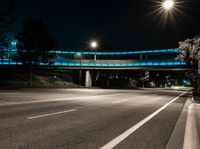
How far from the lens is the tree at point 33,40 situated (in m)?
37.0

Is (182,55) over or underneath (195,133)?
over

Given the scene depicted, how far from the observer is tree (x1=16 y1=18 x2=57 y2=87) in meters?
37.0

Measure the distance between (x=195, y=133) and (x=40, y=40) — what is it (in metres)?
36.1

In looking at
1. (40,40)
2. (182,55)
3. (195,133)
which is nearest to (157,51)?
(40,40)

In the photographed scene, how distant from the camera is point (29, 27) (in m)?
36.9

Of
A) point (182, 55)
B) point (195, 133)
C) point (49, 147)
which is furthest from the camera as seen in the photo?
point (182, 55)

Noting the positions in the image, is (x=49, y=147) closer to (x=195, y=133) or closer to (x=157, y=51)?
(x=195, y=133)

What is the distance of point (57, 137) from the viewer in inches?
200

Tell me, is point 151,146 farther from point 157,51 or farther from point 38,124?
point 157,51

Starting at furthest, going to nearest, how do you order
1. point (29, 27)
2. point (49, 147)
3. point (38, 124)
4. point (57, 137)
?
point (29, 27)
point (38, 124)
point (57, 137)
point (49, 147)

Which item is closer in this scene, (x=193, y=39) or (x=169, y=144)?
(x=169, y=144)

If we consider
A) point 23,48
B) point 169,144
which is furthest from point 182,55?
point 23,48

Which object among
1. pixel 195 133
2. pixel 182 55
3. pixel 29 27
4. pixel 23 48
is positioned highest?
pixel 29 27

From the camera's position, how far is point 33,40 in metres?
37.2
